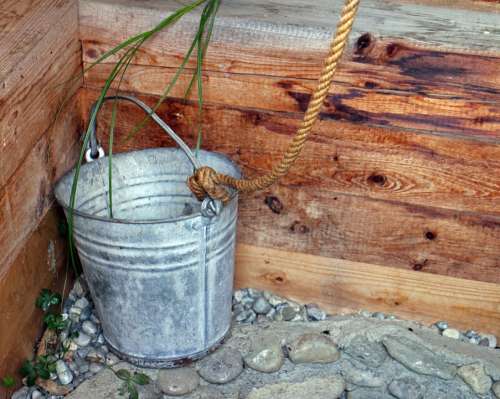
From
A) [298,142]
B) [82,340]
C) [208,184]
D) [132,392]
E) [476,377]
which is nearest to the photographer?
[298,142]

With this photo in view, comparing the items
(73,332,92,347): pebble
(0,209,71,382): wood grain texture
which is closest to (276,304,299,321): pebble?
(73,332,92,347): pebble

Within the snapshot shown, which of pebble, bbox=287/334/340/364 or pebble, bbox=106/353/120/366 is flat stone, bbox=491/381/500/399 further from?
pebble, bbox=106/353/120/366

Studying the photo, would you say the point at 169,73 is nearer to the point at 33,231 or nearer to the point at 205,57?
the point at 205,57

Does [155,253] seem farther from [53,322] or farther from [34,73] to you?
[34,73]

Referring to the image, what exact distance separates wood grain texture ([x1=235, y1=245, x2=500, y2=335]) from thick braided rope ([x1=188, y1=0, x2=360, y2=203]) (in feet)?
1.73

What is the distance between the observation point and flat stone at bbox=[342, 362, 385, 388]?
2025 mm

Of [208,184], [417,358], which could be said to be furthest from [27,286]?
[417,358]

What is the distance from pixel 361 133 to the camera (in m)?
2.00

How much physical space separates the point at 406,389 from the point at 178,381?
602 mm

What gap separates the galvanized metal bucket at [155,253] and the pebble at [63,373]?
0.44ft

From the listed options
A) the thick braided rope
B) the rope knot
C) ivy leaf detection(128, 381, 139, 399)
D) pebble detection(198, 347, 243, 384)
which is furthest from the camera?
pebble detection(198, 347, 243, 384)

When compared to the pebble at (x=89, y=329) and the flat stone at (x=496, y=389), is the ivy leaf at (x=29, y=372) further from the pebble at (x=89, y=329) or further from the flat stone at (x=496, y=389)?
the flat stone at (x=496, y=389)

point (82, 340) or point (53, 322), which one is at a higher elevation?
point (53, 322)

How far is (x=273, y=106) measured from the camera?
79.2 inches
